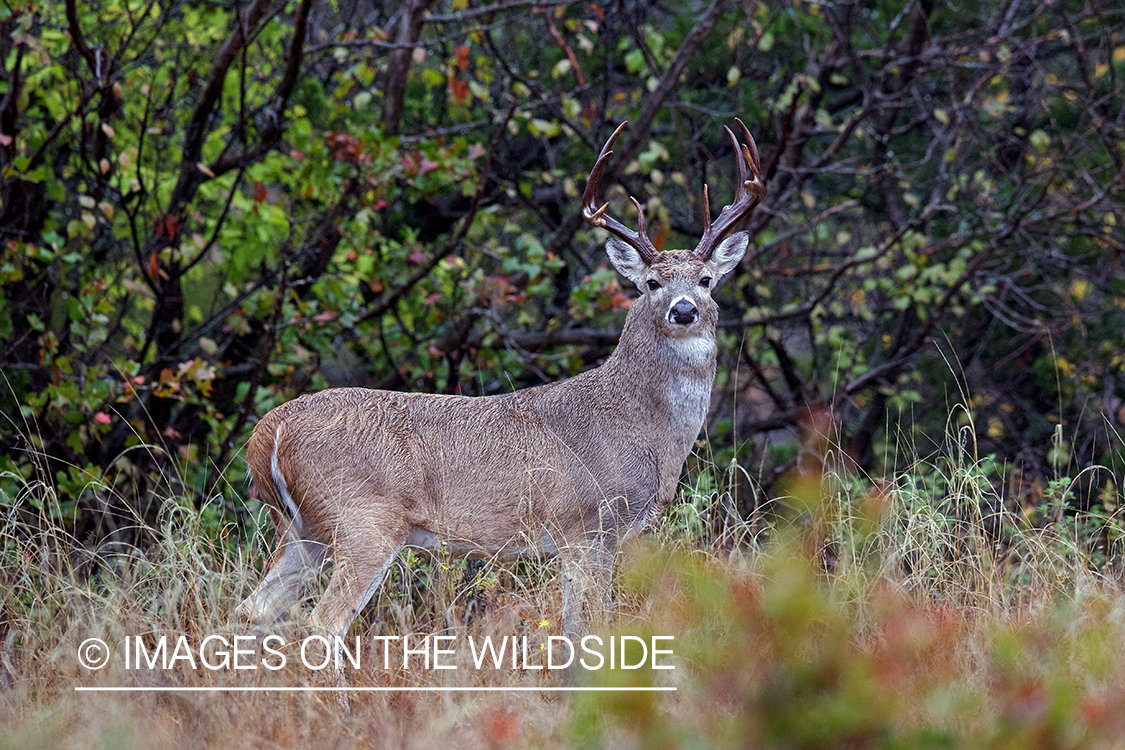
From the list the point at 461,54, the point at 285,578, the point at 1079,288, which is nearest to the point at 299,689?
the point at 285,578

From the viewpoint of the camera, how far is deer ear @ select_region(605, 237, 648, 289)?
202 inches

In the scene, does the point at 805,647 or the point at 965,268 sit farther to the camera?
the point at 965,268

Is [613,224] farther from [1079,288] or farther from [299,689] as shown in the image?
[1079,288]

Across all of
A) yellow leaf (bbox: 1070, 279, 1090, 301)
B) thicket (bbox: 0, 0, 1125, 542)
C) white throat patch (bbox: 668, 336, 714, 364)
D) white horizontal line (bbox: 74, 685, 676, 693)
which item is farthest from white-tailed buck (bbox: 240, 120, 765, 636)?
yellow leaf (bbox: 1070, 279, 1090, 301)

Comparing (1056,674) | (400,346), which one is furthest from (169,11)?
(1056,674)

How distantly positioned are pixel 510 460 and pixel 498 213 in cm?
459

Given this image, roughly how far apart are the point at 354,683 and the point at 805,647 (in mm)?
1660

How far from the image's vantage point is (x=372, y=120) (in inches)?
332

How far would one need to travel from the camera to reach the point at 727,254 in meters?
5.20

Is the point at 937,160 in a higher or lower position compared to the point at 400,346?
higher

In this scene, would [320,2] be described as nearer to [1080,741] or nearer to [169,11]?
[169,11]

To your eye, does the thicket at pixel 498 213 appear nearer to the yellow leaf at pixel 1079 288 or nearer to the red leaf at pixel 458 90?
the red leaf at pixel 458 90

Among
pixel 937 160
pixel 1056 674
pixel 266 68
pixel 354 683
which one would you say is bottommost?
pixel 354 683

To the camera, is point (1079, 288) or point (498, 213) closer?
point (498, 213)
